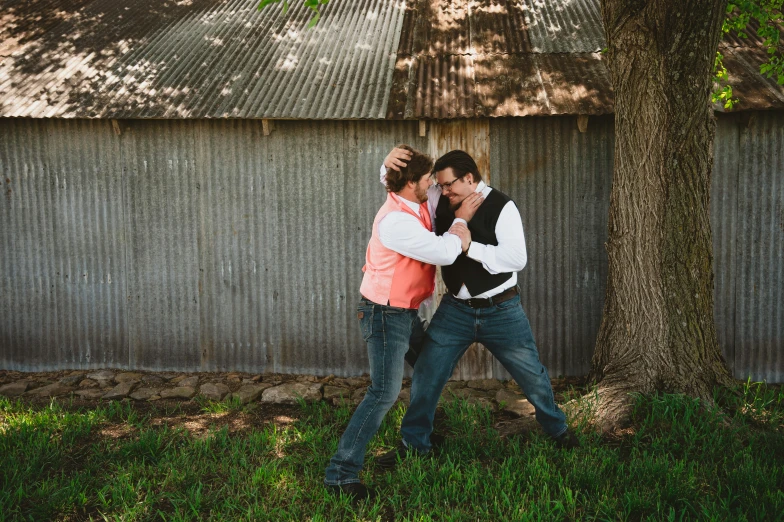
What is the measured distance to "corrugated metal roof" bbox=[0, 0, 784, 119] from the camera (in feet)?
21.1

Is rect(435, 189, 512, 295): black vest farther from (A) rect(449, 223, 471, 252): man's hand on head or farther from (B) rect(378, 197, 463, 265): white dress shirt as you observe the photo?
(B) rect(378, 197, 463, 265): white dress shirt

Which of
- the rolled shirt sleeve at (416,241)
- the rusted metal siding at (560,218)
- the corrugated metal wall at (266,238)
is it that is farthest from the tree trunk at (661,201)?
the rolled shirt sleeve at (416,241)

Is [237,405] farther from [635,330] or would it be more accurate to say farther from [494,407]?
[635,330]

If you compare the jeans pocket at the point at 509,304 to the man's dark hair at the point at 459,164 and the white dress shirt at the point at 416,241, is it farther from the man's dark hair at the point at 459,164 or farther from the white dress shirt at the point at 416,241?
the man's dark hair at the point at 459,164

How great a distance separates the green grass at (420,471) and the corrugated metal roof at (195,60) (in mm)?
3231

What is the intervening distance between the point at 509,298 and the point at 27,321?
5932mm

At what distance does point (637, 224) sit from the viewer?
5.49m

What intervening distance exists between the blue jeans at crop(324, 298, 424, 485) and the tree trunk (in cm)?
207

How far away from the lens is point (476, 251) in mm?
4262

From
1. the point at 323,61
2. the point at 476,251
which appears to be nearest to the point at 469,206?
the point at 476,251

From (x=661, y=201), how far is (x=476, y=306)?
210 centimetres

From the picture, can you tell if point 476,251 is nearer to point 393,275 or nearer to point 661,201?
point 393,275

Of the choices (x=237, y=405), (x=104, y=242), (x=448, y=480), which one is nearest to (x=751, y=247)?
(x=448, y=480)

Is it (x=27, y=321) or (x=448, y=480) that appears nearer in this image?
(x=448, y=480)
